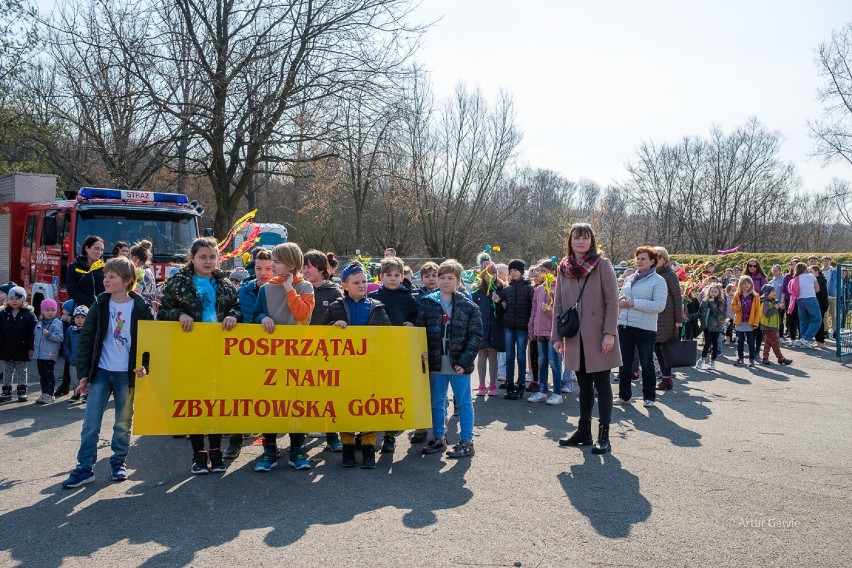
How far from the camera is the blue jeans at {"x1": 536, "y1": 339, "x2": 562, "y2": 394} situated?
9625 millimetres

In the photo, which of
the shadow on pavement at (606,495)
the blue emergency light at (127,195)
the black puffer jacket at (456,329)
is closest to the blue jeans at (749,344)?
the shadow on pavement at (606,495)

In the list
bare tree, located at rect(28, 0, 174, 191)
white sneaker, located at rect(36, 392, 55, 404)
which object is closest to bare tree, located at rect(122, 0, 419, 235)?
bare tree, located at rect(28, 0, 174, 191)

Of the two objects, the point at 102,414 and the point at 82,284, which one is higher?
the point at 82,284

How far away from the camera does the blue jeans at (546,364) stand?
31.6ft

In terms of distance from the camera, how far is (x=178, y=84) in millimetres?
18984

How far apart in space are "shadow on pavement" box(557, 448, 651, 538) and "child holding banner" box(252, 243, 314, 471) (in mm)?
2234

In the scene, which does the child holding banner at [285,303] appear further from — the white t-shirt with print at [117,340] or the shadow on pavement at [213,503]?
the white t-shirt with print at [117,340]

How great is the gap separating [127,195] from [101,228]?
0.76 metres

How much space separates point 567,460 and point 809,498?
1.92m

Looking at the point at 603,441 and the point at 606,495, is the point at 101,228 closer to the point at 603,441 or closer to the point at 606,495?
the point at 603,441

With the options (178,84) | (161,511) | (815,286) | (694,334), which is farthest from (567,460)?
(178,84)

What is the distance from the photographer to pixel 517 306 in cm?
979

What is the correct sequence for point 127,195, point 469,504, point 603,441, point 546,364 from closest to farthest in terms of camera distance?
1. point 469,504
2. point 603,441
3. point 546,364
4. point 127,195

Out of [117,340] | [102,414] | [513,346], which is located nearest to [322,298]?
[117,340]
